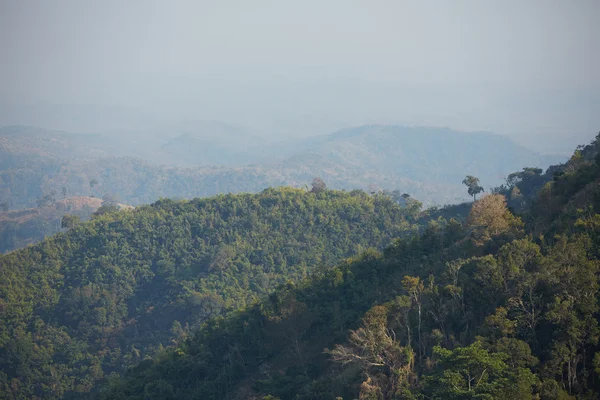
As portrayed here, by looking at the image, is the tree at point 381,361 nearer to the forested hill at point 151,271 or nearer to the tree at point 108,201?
the forested hill at point 151,271

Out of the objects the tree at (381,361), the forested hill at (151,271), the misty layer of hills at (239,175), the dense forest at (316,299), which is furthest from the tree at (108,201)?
the tree at (381,361)

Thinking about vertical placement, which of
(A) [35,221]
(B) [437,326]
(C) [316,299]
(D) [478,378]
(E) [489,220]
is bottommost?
(A) [35,221]

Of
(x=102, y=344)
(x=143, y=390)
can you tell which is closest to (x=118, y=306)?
(x=102, y=344)

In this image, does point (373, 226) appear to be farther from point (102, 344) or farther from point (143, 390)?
point (143, 390)

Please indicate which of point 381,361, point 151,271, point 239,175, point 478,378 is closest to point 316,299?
point 381,361

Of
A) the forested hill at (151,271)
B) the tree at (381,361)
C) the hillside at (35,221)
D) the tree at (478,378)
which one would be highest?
the tree at (478,378)

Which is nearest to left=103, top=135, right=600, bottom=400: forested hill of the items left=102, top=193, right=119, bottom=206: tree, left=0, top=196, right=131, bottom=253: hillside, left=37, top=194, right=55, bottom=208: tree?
left=0, top=196, right=131, bottom=253: hillside

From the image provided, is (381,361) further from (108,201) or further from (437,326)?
(108,201)
